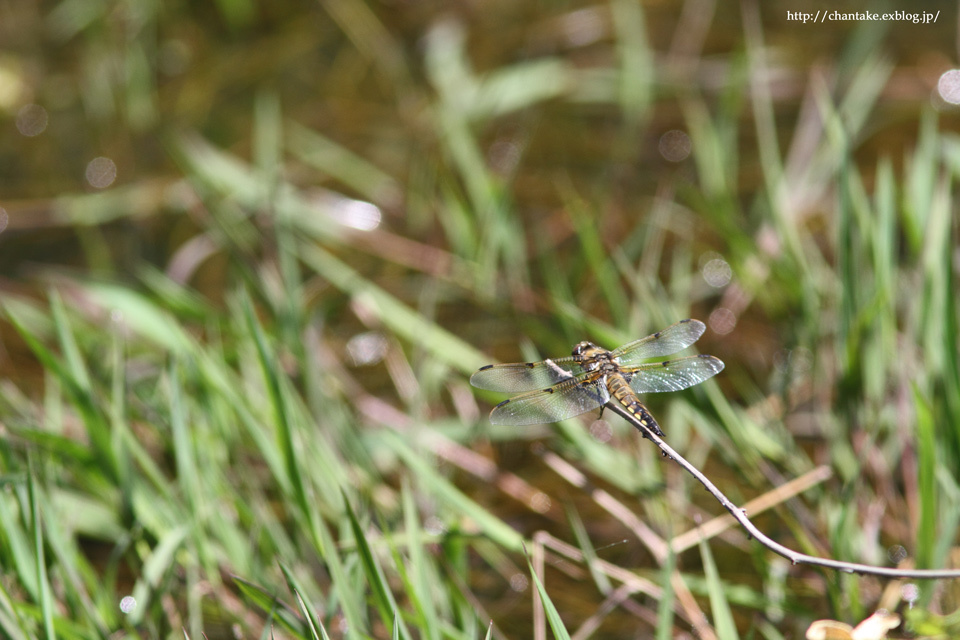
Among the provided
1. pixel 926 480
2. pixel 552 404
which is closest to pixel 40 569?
pixel 552 404

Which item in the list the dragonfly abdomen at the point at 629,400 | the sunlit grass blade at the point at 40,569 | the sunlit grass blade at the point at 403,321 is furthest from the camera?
the sunlit grass blade at the point at 403,321

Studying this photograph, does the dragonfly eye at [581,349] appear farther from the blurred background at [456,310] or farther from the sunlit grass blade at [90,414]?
the sunlit grass blade at [90,414]

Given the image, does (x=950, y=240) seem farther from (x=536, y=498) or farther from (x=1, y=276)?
(x=1, y=276)

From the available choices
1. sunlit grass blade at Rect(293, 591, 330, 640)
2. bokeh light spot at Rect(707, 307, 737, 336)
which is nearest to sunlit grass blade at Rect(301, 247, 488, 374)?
bokeh light spot at Rect(707, 307, 737, 336)

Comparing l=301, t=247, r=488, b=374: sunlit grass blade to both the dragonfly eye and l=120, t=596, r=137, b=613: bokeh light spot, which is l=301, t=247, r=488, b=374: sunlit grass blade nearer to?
the dragonfly eye

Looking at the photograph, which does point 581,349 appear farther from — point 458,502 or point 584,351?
point 458,502

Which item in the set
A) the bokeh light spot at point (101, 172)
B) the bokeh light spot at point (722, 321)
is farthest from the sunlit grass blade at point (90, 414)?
the bokeh light spot at point (101, 172)
